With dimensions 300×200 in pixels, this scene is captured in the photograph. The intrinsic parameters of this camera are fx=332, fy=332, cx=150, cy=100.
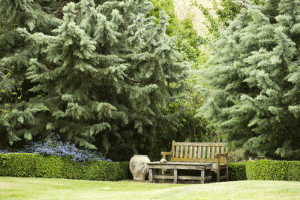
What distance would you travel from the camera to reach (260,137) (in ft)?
23.5

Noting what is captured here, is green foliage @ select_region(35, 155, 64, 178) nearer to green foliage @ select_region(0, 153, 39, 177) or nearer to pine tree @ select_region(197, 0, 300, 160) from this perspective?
green foliage @ select_region(0, 153, 39, 177)

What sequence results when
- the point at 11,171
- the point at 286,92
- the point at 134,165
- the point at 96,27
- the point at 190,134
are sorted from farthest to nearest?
the point at 190,134
the point at 134,165
the point at 96,27
the point at 11,171
the point at 286,92

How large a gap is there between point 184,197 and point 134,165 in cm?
505

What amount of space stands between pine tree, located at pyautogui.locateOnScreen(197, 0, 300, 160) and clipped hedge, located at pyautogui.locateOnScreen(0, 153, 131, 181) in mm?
3545

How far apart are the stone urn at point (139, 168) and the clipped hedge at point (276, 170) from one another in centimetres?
360

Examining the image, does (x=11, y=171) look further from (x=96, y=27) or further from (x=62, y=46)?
(x=96, y=27)

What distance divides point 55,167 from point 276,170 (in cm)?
558

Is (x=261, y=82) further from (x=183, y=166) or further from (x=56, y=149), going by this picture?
(x=56, y=149)

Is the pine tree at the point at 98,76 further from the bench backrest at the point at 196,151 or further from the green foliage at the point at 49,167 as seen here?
the bench backrest at the point at 196,151

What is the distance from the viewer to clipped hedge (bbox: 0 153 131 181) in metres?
8.55

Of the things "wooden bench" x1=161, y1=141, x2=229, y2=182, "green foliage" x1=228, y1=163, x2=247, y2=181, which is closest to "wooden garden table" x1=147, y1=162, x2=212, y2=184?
"wooden bench" x1=161, y1=141, x2=229, y2=182

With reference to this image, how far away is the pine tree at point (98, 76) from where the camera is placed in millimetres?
9008

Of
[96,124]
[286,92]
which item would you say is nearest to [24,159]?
[96,124]

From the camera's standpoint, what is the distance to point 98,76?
378 inches
